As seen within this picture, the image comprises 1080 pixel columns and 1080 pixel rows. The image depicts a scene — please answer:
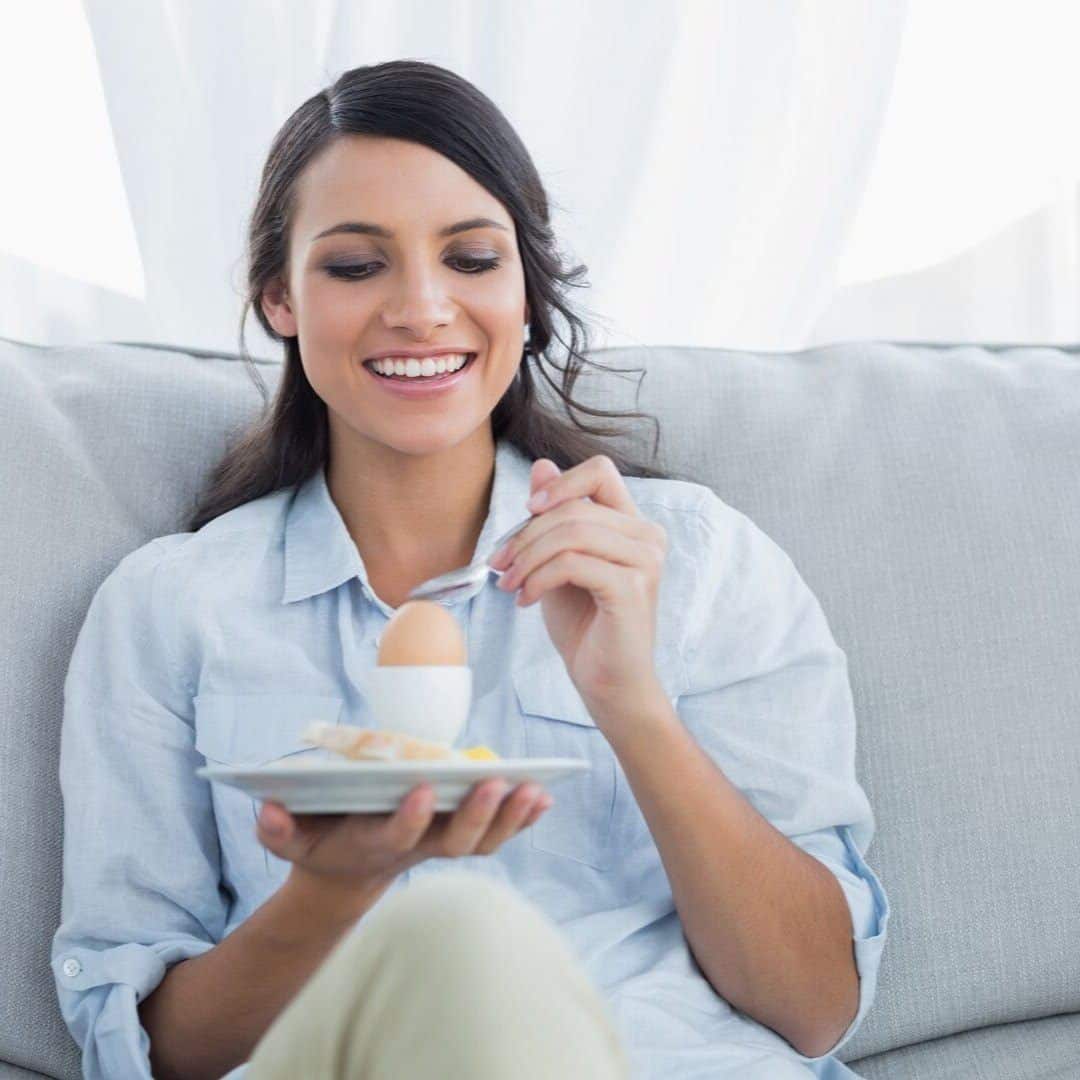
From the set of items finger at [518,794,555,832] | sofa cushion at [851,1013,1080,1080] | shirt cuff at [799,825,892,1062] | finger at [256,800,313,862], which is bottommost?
sofa cushion at [851,1013,1080,1080]

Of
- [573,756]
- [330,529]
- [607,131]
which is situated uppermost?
[607,131]

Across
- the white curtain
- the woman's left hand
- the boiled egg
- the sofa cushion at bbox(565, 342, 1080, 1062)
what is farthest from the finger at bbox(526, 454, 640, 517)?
the white curtain

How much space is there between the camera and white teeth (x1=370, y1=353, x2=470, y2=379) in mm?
1534

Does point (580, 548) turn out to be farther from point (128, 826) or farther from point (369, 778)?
point (128, 826)

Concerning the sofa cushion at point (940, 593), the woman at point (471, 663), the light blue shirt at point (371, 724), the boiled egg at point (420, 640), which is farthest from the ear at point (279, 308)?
the boiled egg at point (420, 640)

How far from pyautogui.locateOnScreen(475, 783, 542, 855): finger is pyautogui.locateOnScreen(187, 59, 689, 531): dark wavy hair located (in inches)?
29.9

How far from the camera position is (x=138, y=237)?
2.50m

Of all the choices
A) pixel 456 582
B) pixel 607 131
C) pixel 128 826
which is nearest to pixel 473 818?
pixel 456 582

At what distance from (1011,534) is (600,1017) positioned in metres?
1.10

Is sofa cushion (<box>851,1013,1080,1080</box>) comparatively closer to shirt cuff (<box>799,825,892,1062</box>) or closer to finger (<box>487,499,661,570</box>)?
shirt cuff (<box>799,825,892,1062</box>)

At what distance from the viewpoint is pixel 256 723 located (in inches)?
60.4

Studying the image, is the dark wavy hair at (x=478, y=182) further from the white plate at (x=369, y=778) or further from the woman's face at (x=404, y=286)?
the white plate at (x=369, y=778)

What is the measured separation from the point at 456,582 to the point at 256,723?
0.79 ft

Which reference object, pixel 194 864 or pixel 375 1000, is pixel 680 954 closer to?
→ pixel 194 864
